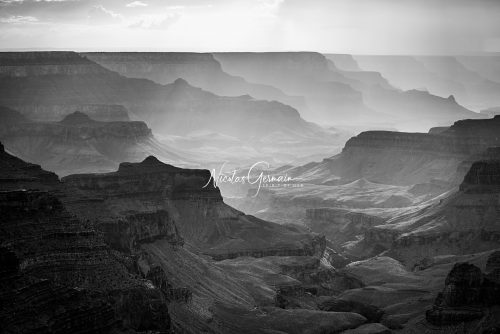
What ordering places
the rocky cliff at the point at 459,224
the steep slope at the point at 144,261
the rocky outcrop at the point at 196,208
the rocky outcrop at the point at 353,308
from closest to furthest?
1. the steep slope at the point at 144,261
2. the rocky outcrop at the point at 353,308
3. the rocky outcrop at the point at 196,208
4. the rocky cliff at the point at 459,224

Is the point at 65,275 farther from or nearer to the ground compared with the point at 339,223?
farther from the ground

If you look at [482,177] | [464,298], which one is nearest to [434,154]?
[482,177]

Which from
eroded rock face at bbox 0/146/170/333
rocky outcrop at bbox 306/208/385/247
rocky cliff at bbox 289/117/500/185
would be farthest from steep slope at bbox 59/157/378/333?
rocky cliff at bbox 289/117/500/185

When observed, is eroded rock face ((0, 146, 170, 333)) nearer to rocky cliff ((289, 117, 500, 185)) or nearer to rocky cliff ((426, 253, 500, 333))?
rocky cliff ((426, 253, 500, 333))

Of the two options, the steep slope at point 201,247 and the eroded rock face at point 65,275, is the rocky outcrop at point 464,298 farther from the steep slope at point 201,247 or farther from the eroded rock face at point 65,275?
the eroded rock face at point 65,275

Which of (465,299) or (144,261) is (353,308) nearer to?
(465,299)

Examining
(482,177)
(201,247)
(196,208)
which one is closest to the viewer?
(201,247)

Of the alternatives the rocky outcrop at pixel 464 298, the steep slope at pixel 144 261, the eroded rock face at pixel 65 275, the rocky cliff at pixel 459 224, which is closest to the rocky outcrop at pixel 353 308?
the steep slope at pixel 144 261

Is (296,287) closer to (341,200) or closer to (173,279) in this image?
(173,279)
